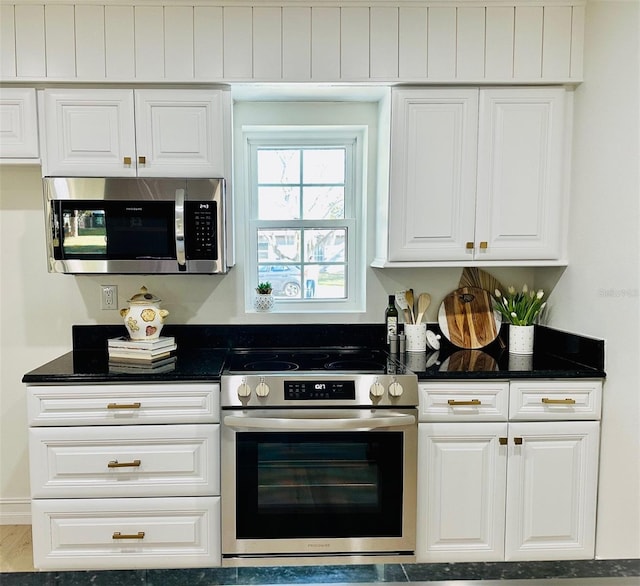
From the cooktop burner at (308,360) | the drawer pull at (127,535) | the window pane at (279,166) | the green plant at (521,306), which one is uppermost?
the window pane at (279,166)

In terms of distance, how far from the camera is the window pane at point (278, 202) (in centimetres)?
278

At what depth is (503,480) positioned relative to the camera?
7.03ft

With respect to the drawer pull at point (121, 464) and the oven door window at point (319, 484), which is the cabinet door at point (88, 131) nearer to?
the drawer pull at point (121, 464)

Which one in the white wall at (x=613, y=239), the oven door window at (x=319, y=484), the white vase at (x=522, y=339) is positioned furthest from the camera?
the white vase at (x=522, y=339)

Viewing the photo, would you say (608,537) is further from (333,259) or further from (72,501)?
(72,501)

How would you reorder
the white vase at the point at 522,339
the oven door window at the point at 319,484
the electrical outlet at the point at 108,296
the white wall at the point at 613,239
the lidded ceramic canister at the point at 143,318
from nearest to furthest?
the white wall at the point at 613,239 → the oven door window at the point at 319,484 → the lidded ceramic canister at the point at 143,318 → the white vase at the point at 522,339 → the electrical outlet at the point at 108,296

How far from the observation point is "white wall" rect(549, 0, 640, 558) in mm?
1966

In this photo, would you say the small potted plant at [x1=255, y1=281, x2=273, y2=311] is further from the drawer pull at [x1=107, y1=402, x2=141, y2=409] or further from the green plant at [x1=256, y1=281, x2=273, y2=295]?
the drawer pull at [x1=107, y1=402, x2=141, y2=409]

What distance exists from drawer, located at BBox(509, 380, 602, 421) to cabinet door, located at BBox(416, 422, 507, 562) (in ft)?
0.42

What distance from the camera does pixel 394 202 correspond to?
92.7 inches

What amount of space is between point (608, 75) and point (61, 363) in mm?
2724

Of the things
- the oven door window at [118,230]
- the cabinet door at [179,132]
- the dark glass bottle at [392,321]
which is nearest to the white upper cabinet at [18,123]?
the oven door window at [118,230]

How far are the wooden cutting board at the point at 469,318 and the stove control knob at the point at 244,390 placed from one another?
3.85ft

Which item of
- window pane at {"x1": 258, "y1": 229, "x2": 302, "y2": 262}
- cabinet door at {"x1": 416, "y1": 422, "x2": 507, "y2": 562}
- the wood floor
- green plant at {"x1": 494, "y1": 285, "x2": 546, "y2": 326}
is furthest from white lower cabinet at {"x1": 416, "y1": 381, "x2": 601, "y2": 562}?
the wood floor
